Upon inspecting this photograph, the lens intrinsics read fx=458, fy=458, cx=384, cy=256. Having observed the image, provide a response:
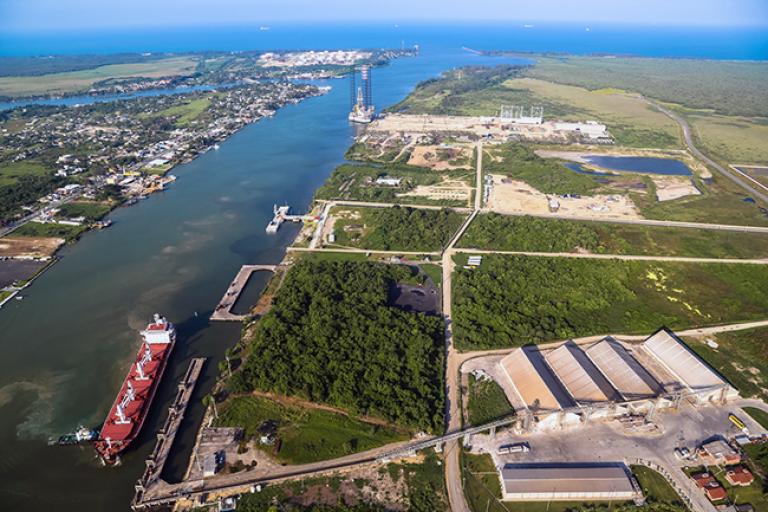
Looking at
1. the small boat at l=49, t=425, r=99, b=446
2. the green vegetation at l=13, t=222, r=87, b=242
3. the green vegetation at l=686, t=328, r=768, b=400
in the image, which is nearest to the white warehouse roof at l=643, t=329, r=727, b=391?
the green vegetation at l=686, t=328, r=768, b=400

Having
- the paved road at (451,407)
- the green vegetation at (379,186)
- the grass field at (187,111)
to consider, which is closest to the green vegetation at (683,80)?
the green vegetation at (379,186)

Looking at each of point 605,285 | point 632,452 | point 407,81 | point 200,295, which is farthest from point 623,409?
point 407,81

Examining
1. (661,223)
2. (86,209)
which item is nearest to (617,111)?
(661,223)

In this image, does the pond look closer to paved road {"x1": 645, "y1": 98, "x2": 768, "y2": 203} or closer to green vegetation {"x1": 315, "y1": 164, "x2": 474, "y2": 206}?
paved road {"x1": 645, "y1": 98, "x2": 768, "y2": 203}

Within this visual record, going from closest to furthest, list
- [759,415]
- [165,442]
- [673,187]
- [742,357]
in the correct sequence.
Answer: [165,442] < [759,415] < [742,357] < [673,187]

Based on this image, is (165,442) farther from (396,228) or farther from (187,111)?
(187,111)

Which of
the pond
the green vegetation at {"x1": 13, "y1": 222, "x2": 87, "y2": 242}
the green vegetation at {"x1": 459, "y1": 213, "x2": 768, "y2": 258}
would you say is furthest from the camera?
the pond
